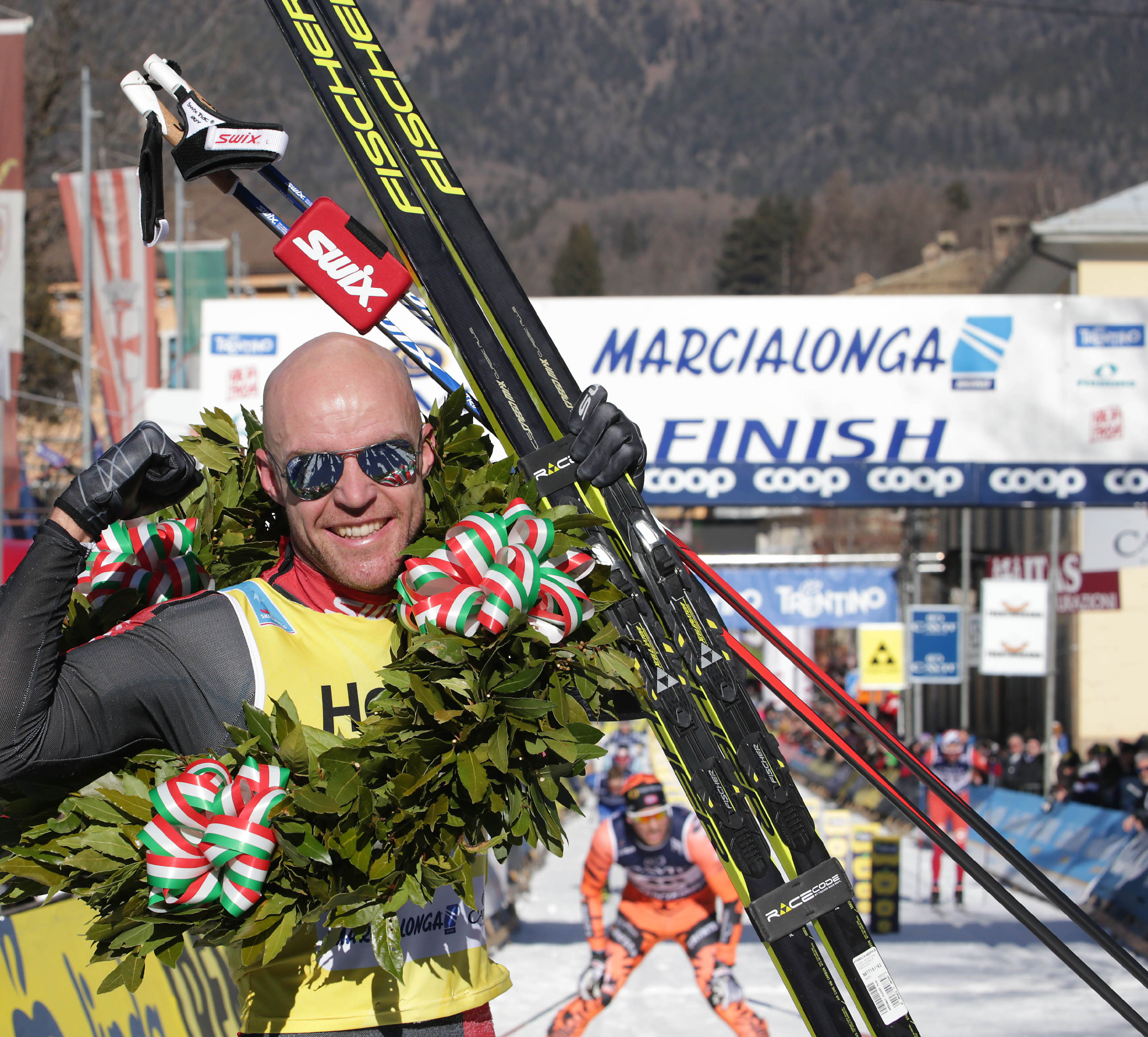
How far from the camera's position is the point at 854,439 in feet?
35.4

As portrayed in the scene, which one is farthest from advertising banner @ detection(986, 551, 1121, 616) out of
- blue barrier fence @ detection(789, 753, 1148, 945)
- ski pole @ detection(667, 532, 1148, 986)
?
ski pole @ detection(667, 532, 1148, 986)

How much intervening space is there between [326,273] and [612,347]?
8494 mm

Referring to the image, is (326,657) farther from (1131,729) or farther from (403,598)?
(1131,729)

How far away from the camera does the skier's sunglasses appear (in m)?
2.32

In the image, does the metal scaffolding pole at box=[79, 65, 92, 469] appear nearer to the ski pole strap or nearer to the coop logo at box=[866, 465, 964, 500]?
the coop logo at box=[866, 465, 964, 500]

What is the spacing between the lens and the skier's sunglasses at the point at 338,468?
232 cm

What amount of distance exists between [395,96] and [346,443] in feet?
2.69

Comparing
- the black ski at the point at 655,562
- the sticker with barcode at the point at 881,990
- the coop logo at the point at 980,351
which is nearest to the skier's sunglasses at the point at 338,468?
the black ski at the point at 655,562

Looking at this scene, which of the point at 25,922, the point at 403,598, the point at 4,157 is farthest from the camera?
the point at 4,157

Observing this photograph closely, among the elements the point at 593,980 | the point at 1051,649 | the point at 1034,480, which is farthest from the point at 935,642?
the point at 593,980

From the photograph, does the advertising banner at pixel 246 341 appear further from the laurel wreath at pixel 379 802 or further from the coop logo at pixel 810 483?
the laurel wreath at pixel 379 802

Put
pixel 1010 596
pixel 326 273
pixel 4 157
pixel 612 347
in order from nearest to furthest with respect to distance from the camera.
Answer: pixel 326 273 < pixel 4 157 < pixel 612 347 < pixel 1010 596

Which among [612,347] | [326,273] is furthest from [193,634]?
[612,347]

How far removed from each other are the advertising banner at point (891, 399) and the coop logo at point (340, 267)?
8216mm
